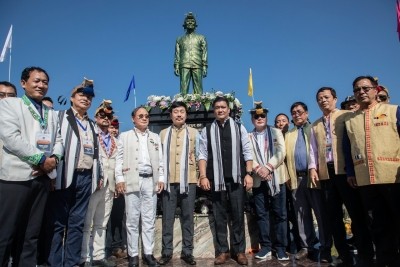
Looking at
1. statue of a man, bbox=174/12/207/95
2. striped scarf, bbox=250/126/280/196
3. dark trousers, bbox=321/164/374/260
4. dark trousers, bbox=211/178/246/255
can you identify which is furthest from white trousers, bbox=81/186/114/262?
statue of a man, bbox=174/12/207/95

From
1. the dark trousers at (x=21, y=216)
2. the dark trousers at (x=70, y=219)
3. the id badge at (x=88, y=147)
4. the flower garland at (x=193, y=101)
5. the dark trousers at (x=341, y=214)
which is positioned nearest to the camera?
the dark trousers at (x=21, y=216)

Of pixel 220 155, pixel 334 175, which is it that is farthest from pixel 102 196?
pixel 334 175

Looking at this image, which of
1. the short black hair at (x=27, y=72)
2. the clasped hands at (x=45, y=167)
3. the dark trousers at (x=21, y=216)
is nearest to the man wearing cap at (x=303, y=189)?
the clasped hands at (x=45, y=167)

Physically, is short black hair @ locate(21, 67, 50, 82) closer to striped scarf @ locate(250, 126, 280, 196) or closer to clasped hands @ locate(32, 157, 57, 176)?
clasped hands @ locate(32, 157, 57, 176)

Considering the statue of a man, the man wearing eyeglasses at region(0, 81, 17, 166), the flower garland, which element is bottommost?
the man wearing eyeglasses at region(0, 81, 17, 166)

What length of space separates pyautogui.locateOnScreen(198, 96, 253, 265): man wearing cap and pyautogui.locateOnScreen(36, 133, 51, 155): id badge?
2.22m

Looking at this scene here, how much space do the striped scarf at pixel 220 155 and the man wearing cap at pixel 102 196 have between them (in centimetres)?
137

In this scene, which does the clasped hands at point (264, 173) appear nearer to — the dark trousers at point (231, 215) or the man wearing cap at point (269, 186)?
the man wearing cap at point (269, 186)

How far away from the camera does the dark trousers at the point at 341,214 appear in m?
3.88

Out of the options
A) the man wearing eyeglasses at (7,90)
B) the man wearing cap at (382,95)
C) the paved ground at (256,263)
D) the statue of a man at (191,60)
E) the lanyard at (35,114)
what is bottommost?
the paved ground at (256,263)

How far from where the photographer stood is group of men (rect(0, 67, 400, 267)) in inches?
128

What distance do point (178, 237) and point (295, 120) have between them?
2720 mm

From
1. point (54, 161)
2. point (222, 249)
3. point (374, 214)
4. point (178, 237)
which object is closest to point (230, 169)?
point (222, 249)

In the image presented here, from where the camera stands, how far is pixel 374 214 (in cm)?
352
